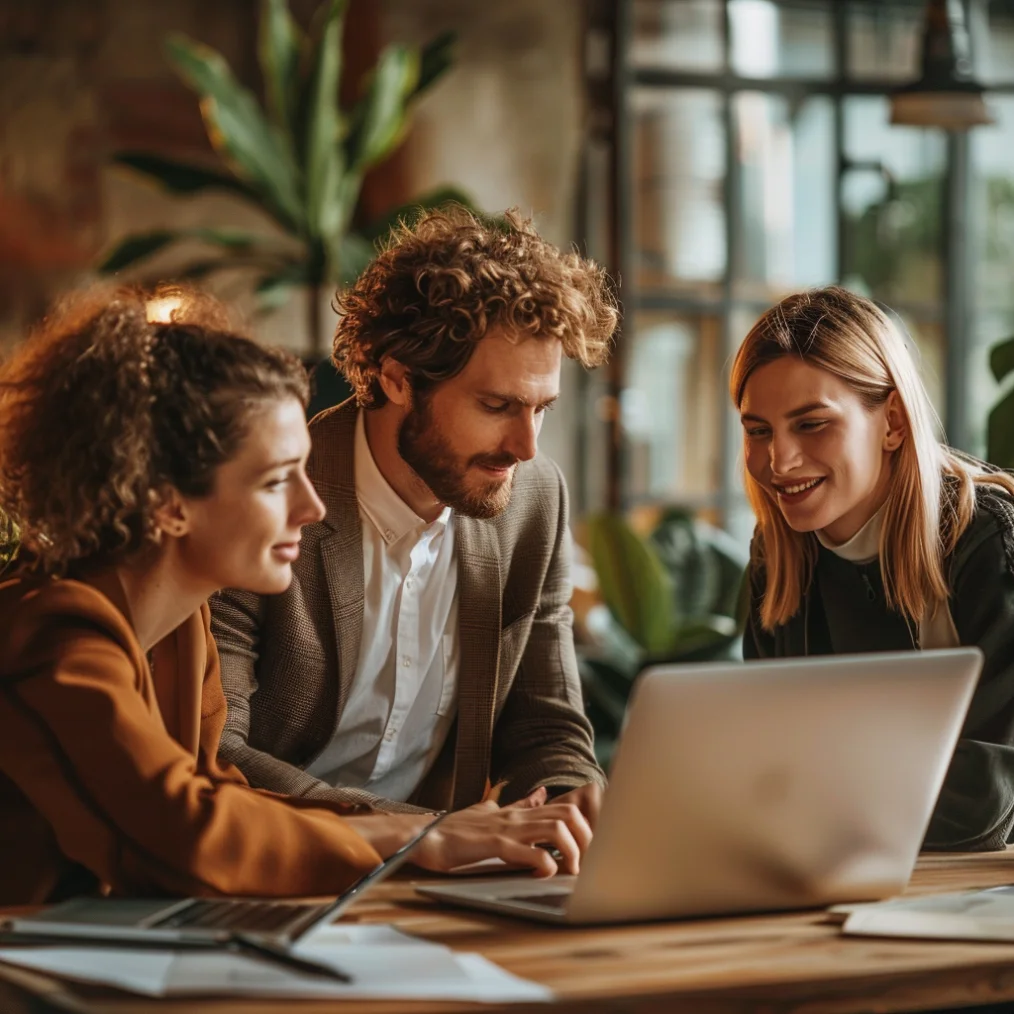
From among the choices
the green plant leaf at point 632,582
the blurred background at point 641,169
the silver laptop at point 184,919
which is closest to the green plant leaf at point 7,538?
the silver laptop at point 184,919

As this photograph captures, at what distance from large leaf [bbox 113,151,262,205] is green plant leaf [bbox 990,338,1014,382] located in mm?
2813

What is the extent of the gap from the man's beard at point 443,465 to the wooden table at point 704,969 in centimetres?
72

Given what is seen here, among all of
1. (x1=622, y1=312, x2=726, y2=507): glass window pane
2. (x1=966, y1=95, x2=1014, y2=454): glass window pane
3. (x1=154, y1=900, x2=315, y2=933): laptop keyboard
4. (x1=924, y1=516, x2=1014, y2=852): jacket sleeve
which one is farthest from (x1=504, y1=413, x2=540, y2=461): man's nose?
(x1=966, y1=95, x2=1014, y2=454): glass window pane

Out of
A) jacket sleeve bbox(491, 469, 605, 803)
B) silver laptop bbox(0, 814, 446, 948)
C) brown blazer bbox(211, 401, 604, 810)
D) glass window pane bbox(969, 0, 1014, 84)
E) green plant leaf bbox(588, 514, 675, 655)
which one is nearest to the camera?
silver laptop bbox(0, 814, 446, 948)

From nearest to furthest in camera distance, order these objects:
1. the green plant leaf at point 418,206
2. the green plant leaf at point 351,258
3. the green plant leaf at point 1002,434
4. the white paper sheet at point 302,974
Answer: the white paper sheet at point 302,974
the green plant leaf at point 1002,434
the green plant leaf at point 418,206
the green plant leaf at point 351,258

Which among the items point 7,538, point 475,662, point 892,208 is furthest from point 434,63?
point 7,538

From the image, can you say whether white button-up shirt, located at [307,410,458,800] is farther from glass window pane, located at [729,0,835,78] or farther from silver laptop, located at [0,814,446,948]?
glass window pane, located at [729,0,835,78]

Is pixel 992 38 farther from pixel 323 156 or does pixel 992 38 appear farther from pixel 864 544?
pixel 864 544

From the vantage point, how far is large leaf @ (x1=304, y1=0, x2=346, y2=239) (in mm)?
4836

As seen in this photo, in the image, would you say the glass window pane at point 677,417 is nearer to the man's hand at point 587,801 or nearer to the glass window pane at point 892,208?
the glass window pane at point 892,208

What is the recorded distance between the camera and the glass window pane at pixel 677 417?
5.63 m

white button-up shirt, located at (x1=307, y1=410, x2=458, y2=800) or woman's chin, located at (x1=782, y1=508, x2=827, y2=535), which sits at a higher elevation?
woman's chin, located at (x1=782, y1=508, x2=827, y2=535)

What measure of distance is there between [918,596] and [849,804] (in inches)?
21.4

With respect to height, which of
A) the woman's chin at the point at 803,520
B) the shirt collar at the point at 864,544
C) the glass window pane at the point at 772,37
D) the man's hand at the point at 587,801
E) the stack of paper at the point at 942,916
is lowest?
the stack of paper at the point at 942,916
